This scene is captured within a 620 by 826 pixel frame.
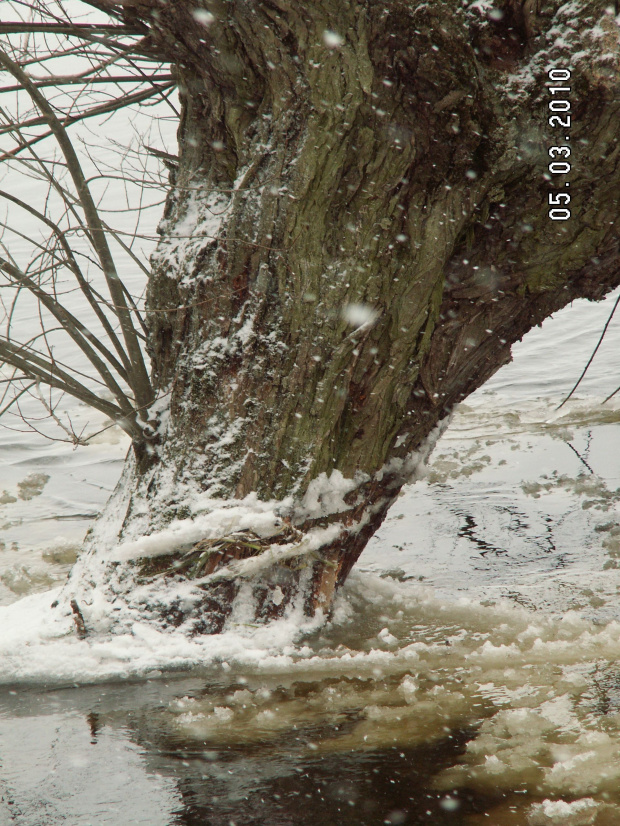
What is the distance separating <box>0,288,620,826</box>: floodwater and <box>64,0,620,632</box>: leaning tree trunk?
293mm

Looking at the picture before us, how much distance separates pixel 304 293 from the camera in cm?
247

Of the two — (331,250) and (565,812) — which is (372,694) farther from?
(331,250)

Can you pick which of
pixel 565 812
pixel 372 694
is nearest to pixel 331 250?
pixel 372 694

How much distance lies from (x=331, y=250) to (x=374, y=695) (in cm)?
151

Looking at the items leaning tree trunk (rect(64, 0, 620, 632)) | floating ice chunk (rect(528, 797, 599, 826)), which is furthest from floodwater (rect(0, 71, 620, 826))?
leaning tree trunk (rect(64, 0, 620, 632))

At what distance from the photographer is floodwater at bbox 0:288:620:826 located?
1.69 meters

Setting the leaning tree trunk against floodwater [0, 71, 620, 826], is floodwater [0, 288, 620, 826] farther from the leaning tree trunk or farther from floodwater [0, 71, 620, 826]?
the leaning tree trunk

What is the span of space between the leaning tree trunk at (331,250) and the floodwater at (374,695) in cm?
29

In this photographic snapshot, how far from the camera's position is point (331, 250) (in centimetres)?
247

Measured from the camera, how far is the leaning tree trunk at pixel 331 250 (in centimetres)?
231

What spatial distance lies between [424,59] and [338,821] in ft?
7.38

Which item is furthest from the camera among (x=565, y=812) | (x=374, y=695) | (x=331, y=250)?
(x=331, y=250)

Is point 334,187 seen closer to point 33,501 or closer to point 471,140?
point 471,140

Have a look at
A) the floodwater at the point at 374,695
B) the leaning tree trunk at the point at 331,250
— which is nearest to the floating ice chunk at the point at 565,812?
the floodwater at the point at 374,695
